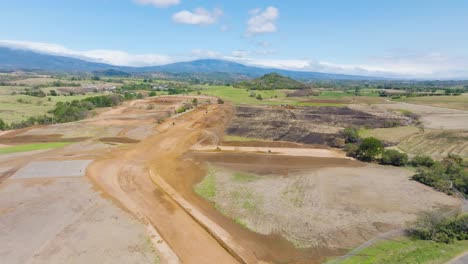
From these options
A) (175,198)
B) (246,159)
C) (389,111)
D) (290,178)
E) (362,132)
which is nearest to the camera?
(175,198)

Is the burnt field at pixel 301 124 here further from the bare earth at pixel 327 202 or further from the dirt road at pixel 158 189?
the bare earth at pixel 327 202

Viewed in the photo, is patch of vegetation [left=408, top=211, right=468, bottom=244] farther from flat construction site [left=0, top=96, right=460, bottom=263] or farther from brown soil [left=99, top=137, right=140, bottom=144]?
brown soil [left=99, top=137, right=140, bottom=144]

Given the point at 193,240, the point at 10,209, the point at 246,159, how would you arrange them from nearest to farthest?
the point at 193,240 < the point at 10,209 < the point at 246,159

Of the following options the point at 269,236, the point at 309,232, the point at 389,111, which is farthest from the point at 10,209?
the point at 389,111

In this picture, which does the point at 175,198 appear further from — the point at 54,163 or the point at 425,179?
the point at 425,179

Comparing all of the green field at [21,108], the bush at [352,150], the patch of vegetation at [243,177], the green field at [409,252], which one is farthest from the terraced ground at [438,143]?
the green field at [21,108]

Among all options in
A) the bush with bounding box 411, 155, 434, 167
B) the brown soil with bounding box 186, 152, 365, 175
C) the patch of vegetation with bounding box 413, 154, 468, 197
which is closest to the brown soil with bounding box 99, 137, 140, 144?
the brown soil with bounding box 186, 152, 365, 175

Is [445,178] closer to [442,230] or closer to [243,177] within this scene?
[442,230]
